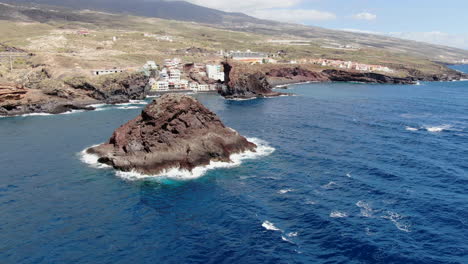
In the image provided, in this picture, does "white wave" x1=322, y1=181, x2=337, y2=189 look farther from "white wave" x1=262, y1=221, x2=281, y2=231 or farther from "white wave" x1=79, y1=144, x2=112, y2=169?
"white wave" x1=79, y1=144, x2=112, y2=169

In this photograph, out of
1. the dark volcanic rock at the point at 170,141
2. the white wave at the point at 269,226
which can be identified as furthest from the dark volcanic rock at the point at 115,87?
the white wave at the point at 269,226

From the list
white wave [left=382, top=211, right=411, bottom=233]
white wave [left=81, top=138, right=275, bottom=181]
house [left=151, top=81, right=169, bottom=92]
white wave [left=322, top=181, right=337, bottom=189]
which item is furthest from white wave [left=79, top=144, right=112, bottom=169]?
house [left=151, top=81, right=169, bottom=92]

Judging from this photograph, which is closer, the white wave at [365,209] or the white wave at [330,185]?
the white wave at [365,209]

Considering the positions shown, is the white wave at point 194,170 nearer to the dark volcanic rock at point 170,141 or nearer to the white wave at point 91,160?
the white wave at point 91,160

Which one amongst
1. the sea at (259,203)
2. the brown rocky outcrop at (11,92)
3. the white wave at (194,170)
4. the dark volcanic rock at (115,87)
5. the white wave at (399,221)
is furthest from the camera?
the dark volcanic rock at (115,87)

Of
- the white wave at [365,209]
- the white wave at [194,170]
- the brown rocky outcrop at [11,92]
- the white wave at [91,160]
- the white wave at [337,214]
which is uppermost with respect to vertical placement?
the brown rocky outcrop at [11,92]

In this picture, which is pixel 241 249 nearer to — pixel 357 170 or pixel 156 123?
pixel 357 170
